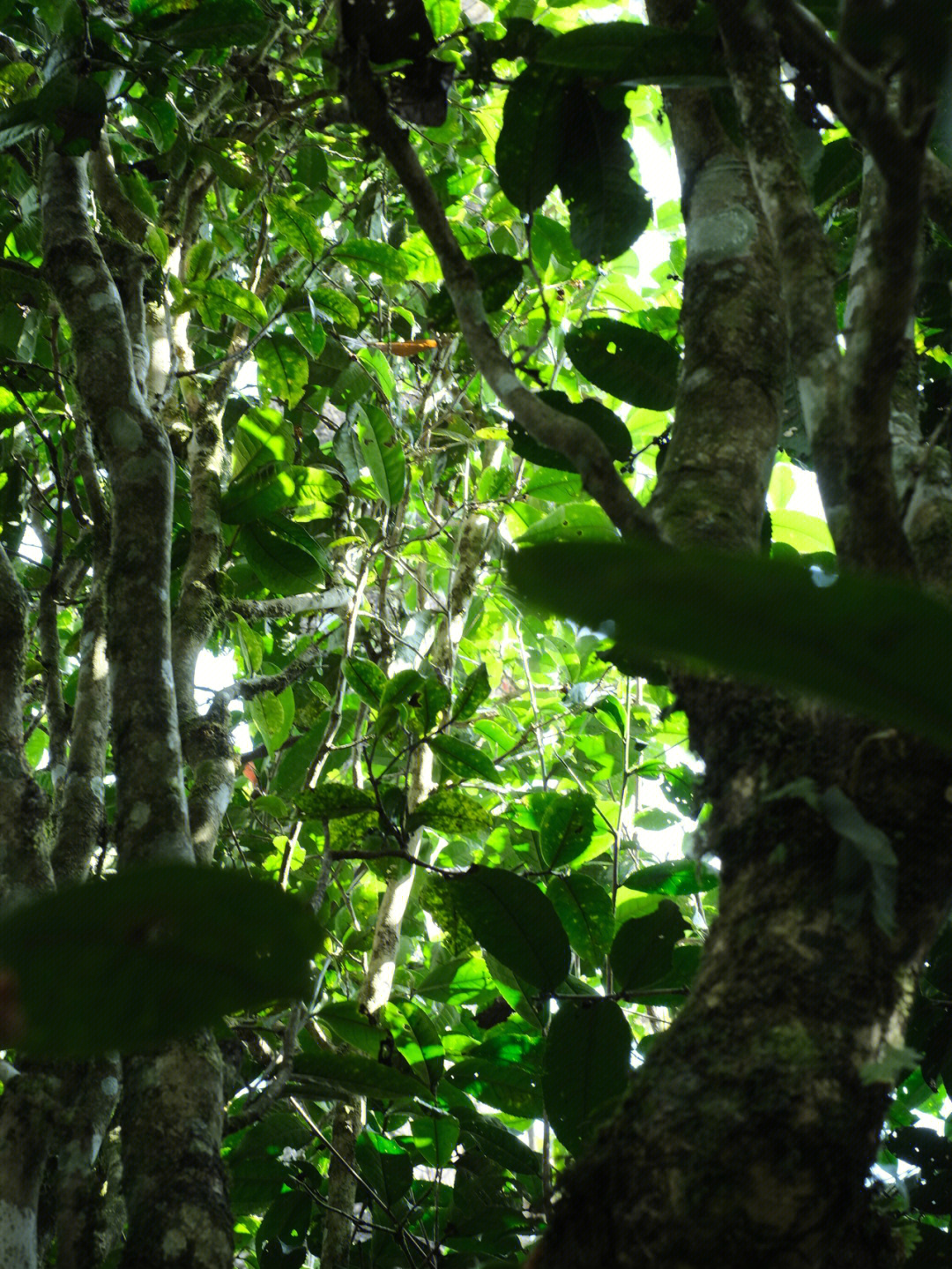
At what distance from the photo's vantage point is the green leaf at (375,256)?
2.15 m

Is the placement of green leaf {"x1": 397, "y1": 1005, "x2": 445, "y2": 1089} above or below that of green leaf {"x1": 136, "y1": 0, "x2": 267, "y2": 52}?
below

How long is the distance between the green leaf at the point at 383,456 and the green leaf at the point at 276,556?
21 cm

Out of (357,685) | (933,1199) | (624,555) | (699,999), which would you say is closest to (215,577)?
(357,685)

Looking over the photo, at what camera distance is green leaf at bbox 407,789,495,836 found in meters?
1.53

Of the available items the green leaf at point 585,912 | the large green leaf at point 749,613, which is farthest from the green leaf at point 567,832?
the large green leaf at point 749,613

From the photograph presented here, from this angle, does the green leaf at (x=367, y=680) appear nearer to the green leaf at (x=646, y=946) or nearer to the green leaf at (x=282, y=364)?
the green leaf at (x=646, y=946)

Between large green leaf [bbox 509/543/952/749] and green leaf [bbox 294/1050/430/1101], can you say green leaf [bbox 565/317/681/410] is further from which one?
large green leaf [bbox 509/543/952/749]

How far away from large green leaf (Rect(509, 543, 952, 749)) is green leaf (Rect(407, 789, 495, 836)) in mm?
1294

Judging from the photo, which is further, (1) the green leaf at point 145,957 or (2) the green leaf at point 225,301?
(2) the green leaf at point 225,301

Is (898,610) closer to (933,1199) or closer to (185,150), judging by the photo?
(933,1199)

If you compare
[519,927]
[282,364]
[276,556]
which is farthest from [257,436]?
[519,927]

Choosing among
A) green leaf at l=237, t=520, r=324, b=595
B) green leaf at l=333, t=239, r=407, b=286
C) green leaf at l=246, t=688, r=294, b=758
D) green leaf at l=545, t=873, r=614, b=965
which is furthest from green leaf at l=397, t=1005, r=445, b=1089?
green leaf at l=333, t=239, r=407, b=286

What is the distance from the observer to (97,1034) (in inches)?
12.7

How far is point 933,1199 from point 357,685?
1157 mm
